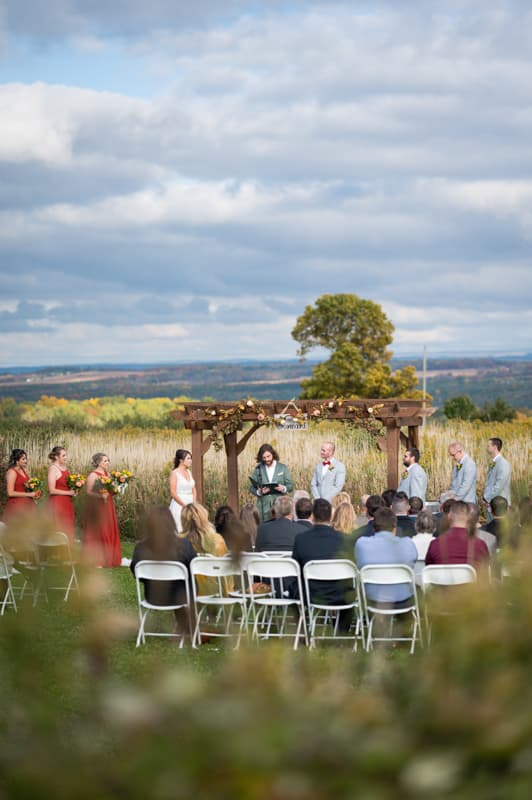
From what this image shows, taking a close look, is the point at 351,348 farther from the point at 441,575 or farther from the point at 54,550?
the point at 54,550

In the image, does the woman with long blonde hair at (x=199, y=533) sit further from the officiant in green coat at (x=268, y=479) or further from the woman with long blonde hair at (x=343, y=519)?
the officiant in green coat at (x=268, y=479)

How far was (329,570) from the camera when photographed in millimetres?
7371

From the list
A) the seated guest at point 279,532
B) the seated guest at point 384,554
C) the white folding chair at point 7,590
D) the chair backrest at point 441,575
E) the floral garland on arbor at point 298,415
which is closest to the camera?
the white folding chair at point 7,590

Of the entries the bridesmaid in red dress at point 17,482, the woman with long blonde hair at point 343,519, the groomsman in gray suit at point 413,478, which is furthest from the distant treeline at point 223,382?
the woman with long blonde hair at point 343,519

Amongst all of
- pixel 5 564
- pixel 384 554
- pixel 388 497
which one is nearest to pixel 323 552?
pixel 384 554

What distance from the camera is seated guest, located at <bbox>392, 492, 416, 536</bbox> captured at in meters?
9.57

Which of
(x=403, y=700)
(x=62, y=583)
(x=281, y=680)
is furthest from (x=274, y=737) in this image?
(x=62, y=583)

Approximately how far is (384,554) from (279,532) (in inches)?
59.9

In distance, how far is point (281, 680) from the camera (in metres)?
1.41

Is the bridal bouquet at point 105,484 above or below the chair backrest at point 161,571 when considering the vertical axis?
above

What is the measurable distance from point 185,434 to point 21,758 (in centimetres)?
2066

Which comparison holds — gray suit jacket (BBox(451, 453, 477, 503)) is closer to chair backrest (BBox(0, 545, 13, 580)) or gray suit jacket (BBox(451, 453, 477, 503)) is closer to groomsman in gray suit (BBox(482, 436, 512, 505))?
groomsman in gray suit (BBox(482, 436, 512, 505))

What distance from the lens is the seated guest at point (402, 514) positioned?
9570mm

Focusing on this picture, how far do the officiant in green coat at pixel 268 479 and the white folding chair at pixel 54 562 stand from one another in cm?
1031
